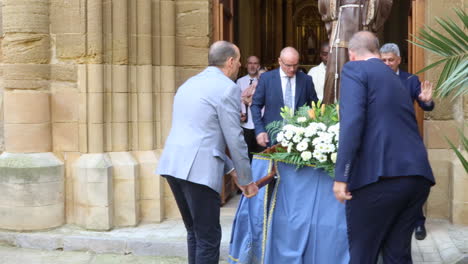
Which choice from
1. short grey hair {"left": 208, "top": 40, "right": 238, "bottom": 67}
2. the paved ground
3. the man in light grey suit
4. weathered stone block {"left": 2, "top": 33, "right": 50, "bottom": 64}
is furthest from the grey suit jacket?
weathered stone block {"left": 2, "top": 33, "right": 50, "bottom": 64}

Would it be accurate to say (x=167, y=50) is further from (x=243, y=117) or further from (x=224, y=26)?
(x=243, y=117)

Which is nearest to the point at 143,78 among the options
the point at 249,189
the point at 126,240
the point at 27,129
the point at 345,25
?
the point at 27,129

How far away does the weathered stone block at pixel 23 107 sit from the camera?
6316 mm

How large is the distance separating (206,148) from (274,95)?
225cm

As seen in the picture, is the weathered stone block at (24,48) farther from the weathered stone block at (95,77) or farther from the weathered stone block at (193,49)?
the weathered stone block at (193,49)

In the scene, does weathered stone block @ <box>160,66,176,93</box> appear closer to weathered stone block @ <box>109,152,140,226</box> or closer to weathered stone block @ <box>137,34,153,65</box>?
weathered stone block @ <box>137,34,153,65</box>

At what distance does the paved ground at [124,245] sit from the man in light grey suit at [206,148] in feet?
5.60

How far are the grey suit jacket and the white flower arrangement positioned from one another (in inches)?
26.5

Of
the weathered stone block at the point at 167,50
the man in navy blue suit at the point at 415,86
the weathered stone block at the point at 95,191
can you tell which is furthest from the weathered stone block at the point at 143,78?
the man in navy blue suit at the point at 415,86

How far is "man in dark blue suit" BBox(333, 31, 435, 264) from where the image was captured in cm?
342

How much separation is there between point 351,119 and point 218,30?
12.4 ft

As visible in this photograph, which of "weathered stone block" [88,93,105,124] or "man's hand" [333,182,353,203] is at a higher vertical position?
"weathered stone block" [88,93,105,124]

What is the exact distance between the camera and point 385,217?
347cm

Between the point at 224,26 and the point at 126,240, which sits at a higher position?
the point at 224,26
